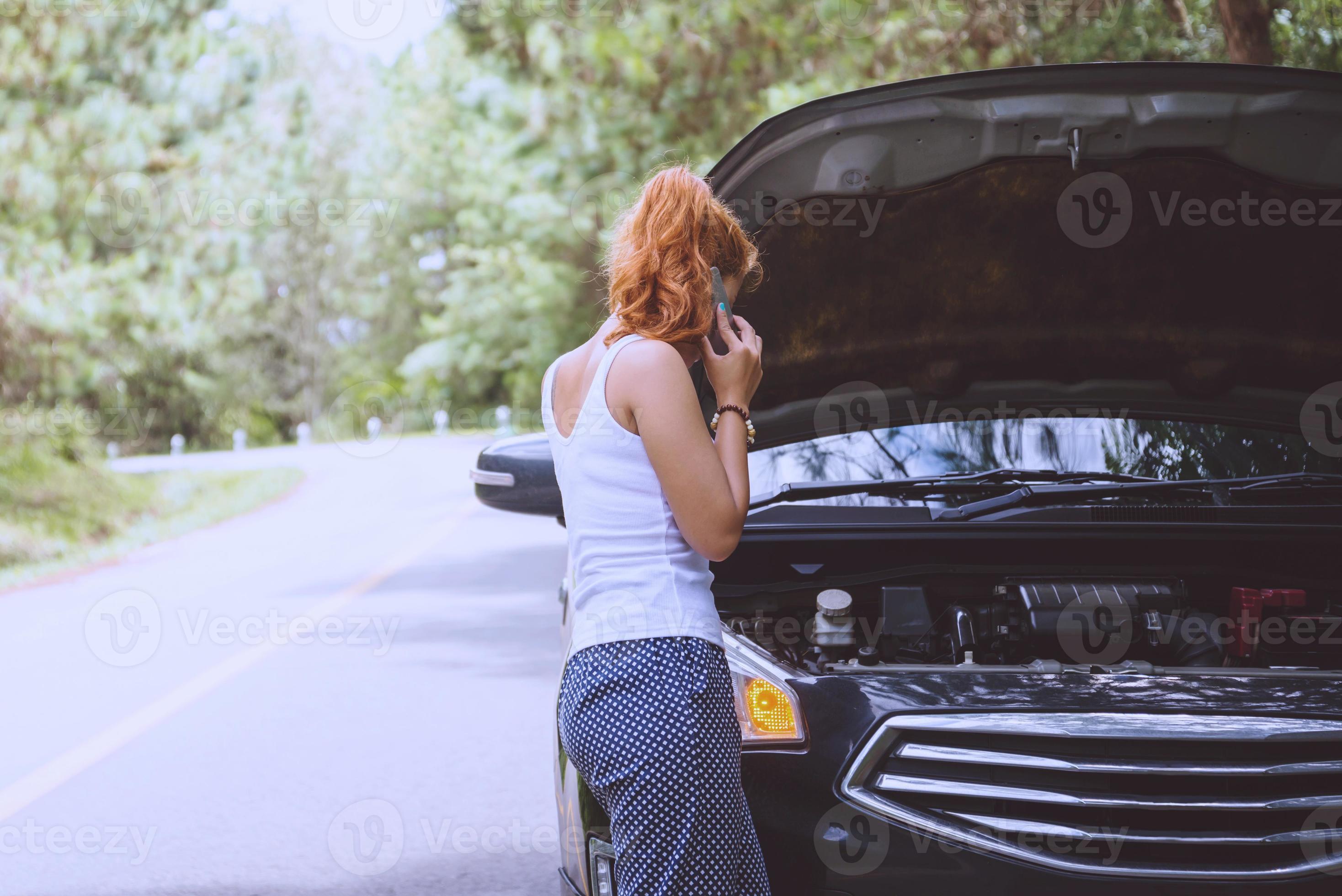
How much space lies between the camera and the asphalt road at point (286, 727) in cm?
432

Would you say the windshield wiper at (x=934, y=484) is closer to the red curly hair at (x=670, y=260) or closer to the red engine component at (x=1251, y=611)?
the red engine component at (x=1251, y=611)

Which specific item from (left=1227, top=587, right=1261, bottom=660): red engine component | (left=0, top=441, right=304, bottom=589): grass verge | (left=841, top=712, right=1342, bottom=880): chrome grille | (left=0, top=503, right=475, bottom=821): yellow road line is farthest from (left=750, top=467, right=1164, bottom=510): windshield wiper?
(left=0, top=441, right=304, bottom=589): grass verge

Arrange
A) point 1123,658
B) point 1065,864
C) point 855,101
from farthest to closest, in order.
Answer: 1. point 855,101
2. point 1123,658
3. point 1065,864

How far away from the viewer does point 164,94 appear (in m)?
17.6

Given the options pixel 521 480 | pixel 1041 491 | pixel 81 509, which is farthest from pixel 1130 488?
pixel 81 509

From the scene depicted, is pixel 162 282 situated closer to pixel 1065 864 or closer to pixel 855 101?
pixel 855 101

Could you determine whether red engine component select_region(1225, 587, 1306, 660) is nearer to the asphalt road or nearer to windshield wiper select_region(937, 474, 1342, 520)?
windshield wiper select_region(937, 474, 1342, 520)

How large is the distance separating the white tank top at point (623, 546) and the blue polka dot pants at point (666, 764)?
39 millimetres

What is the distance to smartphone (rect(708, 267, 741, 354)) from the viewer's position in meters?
2.21

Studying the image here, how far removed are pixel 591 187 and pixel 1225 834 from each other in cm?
2028

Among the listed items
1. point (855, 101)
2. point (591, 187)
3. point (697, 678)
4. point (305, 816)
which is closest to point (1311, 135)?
point (855, 101)

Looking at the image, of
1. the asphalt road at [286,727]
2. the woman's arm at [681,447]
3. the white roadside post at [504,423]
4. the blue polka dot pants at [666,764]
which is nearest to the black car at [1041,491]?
the blue polka dot pants at [666,764]

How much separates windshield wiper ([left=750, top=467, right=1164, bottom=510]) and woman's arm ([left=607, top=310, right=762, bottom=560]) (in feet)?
4.93

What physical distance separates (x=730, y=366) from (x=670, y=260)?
0.72ft
